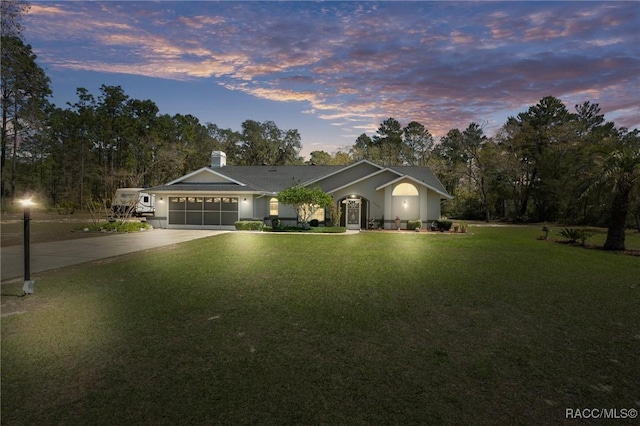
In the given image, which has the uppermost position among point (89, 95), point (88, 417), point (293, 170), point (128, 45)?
point (89, 95)

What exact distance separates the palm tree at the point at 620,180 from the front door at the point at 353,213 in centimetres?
1454

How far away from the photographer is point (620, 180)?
1518cm

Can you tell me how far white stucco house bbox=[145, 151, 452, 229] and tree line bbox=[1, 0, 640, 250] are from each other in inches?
425

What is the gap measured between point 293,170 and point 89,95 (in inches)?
1659

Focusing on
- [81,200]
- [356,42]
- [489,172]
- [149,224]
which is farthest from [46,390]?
[81,200]

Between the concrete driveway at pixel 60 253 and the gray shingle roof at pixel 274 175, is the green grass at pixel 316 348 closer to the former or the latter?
the concrete driveway at pixel 60 253

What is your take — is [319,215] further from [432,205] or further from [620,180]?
[620,180]

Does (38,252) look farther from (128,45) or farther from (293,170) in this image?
(293,170)

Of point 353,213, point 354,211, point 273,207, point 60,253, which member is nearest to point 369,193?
point 354,211

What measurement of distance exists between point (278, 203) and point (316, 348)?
22.1 meters

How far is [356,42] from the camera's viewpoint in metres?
16.1

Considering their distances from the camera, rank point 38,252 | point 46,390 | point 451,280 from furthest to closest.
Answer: point 38,252 < point 451,280 < point 46,390

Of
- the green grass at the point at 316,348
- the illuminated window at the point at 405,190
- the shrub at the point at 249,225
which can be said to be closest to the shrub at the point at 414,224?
the illuminated window at the point at 405,190

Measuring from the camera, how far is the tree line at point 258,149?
109ft
